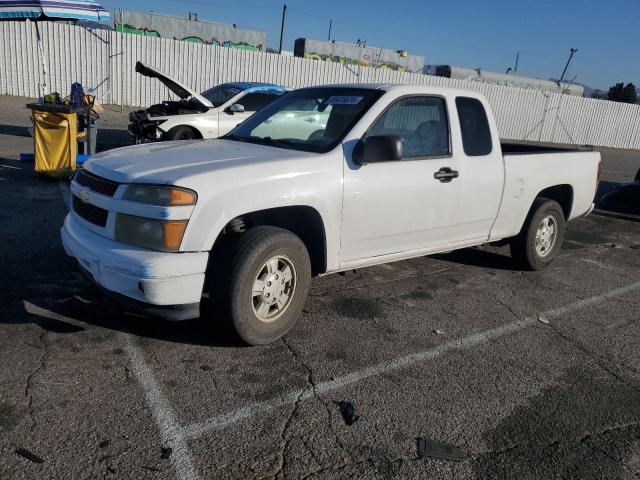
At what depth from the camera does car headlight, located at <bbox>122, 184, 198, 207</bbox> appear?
10.4 feet

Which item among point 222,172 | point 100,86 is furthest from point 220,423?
point 100,86

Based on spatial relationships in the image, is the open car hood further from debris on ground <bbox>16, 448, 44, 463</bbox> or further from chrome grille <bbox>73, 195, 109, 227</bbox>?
debris on ground <bbox>16, 448, 44, 463</bbox>

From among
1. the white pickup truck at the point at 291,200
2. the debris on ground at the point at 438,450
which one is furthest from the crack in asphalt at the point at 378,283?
the debris on ground at the point at 438,450

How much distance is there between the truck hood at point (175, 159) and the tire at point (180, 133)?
21.2 ft

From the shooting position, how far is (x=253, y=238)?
11.3ft

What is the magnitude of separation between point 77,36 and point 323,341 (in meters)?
18.7

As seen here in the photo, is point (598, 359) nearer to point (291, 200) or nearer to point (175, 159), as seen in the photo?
point (291, 200)

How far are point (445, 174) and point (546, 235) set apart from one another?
2.08 metres

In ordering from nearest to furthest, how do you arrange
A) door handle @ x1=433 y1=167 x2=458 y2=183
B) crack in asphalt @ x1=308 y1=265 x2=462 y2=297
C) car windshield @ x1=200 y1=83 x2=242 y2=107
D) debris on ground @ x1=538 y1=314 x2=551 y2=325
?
door handle @ x1=433 y1=167 x2=458 y2=183 → debris on ground @ x1=538 y1=314 x2=551 y2=325 → crack in asphalt @ x1=308 y1=265 x2=462 y2=297 → car windshield @ x1=200 y1=83 x2=242 y2=107

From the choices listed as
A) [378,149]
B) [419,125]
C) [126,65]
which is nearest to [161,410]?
[378,149]

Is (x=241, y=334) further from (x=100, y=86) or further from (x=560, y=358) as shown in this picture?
(x=100, y=86)

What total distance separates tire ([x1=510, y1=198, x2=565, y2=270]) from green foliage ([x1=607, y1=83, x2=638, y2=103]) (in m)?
45.8

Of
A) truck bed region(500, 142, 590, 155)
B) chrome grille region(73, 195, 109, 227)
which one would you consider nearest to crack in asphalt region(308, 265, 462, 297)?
truck bed region(500, 142, 590, 155)

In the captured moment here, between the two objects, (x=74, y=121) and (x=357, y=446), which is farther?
(x=74, y=121)
